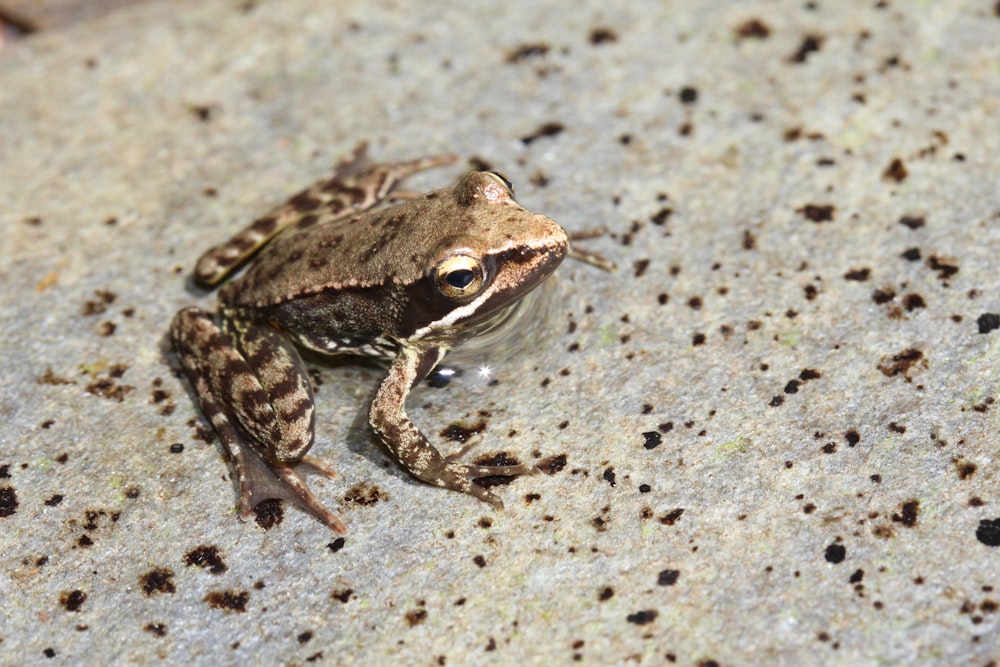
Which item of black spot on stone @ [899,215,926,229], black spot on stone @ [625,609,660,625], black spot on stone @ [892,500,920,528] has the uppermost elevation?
black spot on stone @ [899,215,926,229]

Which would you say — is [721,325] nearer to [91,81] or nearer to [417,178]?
[417,178]

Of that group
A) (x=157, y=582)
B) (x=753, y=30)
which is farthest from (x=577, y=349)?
(x=753, y=30)

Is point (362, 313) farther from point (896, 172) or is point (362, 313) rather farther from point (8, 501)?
point (896, 172)

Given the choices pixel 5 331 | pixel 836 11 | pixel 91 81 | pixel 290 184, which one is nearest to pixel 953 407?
pixel 836 11

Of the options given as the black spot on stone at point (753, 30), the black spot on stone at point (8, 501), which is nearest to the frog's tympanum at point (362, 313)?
the black spot on stone at point (8, 501)

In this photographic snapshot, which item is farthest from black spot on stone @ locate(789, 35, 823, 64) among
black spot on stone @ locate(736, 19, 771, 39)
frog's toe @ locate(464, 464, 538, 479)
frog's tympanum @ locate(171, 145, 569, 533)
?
frog's toe @ locate(464, 464, 538, 479)

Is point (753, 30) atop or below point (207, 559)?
atop

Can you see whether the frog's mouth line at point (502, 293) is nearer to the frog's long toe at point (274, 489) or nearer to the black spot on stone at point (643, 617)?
the frog's long toe at point (274, 489)

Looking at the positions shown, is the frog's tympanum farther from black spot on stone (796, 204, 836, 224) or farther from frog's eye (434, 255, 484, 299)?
black spot on stone (796, 204, 836, 224)

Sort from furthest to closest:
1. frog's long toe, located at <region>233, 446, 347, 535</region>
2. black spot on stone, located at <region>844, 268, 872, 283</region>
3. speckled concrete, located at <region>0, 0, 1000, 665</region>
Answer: black spot on stone, located at <region>844, 268, 872, 283</region>, frog's long toe, located at <region>233, 446, 347, 535</region>, speckled concrete, located at <region>0, 0, 1000, 665</region>
